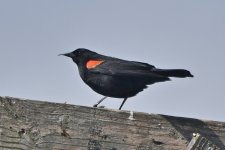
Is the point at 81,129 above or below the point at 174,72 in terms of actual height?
below

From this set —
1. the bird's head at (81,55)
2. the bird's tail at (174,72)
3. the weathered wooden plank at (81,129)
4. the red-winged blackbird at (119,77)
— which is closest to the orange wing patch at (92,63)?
the red-winged blackbird at (119,77)

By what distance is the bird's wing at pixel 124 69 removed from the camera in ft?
23.4

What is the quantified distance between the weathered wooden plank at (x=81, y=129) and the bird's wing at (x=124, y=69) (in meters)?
3.83

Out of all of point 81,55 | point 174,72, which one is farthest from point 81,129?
point 81,55

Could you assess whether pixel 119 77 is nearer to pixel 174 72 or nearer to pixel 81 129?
pixel 174 72

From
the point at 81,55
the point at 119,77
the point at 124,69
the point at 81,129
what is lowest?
the point at 81,129

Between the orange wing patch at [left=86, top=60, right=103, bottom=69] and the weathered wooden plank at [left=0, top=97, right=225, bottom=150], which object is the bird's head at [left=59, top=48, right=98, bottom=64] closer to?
the orange wing patch at [left=86, top=60, right=103, bottom=69]

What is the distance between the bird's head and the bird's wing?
62 centimetres

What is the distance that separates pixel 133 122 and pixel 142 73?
433cm

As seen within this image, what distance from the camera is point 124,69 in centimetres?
752

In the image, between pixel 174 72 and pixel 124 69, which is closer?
pixel 174 72

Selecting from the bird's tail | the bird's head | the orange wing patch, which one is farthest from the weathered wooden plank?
the bird's head

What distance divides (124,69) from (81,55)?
1.52 meters

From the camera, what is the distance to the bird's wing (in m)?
7.14
